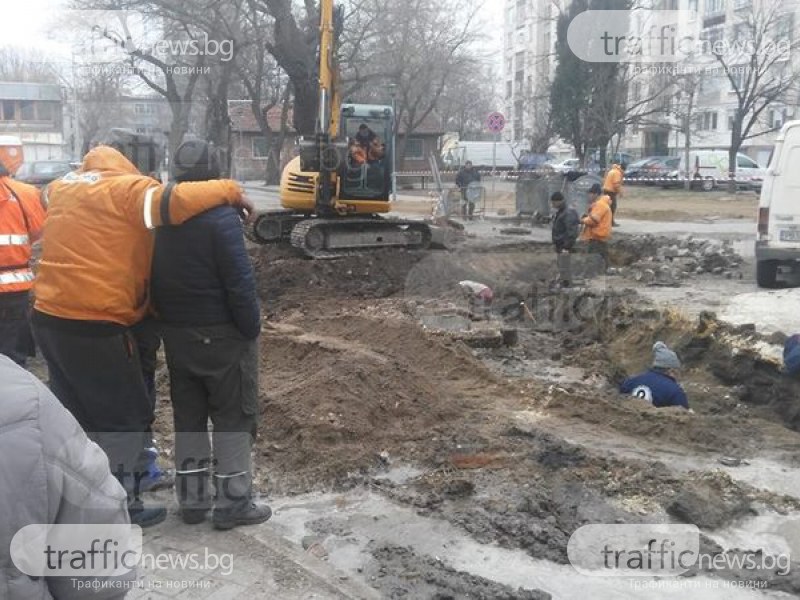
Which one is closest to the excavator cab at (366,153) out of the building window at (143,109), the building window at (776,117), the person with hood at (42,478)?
the person with hood at (42,478)

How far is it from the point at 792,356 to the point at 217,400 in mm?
Result: 5002

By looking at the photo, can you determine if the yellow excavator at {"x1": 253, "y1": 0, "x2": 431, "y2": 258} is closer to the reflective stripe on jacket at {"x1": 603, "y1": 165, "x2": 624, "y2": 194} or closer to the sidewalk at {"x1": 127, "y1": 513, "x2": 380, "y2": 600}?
the reflective stripe on jacket at {"x1": 603, "y1": 165, "x2": 624, "y2": 194}

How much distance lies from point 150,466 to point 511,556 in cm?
210

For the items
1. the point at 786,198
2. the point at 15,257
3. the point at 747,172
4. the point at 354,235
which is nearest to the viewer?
the point at 15,257

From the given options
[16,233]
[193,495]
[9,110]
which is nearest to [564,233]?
[16,233]

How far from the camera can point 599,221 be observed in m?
12.9

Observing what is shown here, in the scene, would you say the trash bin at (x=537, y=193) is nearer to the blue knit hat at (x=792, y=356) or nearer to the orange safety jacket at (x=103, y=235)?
the blue knit hat at (x=792, y=356)

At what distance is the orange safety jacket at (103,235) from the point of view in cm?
392

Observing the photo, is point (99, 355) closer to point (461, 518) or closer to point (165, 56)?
point (461, 518)

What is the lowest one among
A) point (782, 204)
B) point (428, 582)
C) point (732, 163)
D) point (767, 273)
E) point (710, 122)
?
point (428, 582)

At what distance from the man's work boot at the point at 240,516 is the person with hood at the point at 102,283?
1.85 ft

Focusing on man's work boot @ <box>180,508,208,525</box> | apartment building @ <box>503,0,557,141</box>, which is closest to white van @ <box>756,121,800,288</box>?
man's work boot @ <box>180,508,208,525</box>

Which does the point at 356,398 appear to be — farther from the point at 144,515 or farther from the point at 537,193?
the point at 537,193

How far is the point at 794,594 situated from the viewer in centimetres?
389
